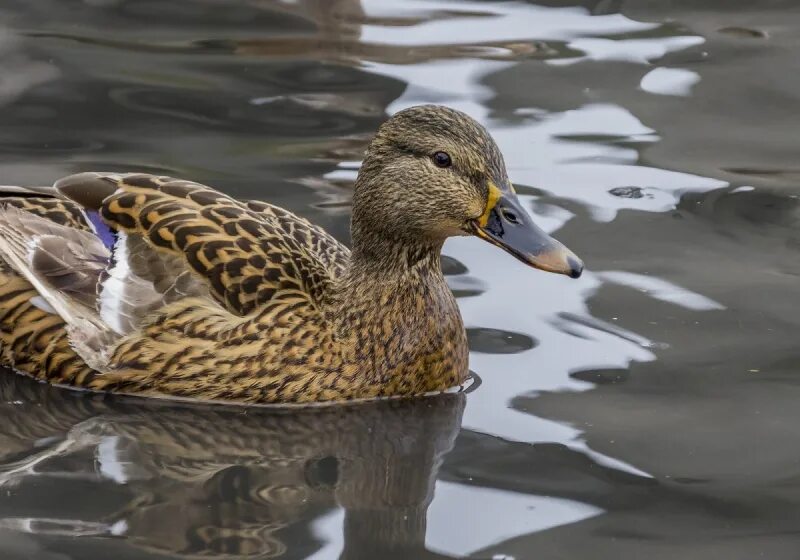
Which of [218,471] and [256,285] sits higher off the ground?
[256,285]

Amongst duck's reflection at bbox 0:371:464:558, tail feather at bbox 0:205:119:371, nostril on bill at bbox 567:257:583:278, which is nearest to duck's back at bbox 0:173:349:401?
tail feather at bbox 0:205:119:371

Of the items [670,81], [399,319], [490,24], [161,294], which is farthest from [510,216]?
[490,24]

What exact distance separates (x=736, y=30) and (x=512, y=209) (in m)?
5.97

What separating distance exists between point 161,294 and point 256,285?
1.44ft

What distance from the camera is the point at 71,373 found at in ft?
25.7

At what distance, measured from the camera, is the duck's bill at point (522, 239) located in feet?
24.1

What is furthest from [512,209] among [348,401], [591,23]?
[591,23]

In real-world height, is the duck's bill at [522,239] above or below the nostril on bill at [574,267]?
above

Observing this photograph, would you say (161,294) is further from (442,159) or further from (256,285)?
(442,159)

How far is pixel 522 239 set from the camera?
7.44m

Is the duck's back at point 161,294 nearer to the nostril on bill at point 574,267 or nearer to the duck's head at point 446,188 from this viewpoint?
the duck's head at point 446,188

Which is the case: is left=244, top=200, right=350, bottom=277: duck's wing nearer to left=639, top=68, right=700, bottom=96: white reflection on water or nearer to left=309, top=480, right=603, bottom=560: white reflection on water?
left=309, top=480, right=603, bottom=560: white reflection on water

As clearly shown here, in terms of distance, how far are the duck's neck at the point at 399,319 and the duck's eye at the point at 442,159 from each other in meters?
0.44

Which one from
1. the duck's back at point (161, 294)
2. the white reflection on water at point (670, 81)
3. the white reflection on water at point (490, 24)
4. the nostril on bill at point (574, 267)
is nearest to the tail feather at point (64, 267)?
the duck's back at point (161, 294)
